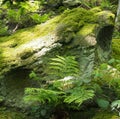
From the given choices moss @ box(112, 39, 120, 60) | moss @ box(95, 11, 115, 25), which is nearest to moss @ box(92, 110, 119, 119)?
moss @ box(112, 39, 120, 60)

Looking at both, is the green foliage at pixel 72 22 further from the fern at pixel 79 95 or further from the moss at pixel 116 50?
the fern at pixel 79 95

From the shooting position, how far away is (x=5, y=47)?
454 cm

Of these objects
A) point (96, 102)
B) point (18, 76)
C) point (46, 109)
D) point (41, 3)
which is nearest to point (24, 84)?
point (18, 76)

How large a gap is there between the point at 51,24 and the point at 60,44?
68cm

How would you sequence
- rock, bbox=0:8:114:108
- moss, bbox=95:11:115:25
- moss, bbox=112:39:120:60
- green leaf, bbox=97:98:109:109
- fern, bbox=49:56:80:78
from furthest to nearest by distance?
1. moss, bbox=112:39:120:60
2. moss, bbox=95:11:115:25
3. rock, bbox=0:8:114:108
4. fern, bbox=49:56:80:78
5. green leaf, bbox=97:98:109:109

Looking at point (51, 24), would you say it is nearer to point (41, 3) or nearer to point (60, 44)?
point (60, 44)

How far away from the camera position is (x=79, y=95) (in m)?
3.10

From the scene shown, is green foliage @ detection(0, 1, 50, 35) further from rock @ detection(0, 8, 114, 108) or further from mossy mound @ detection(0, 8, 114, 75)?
rock @ detection(0, 8, 114, 108)

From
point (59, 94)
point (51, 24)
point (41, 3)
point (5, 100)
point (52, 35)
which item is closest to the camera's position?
point (59, 94)

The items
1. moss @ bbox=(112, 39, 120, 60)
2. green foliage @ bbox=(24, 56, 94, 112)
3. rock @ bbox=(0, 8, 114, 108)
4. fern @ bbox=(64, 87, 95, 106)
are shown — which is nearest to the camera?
fern @ bbox=(64, 87, 95, 106)

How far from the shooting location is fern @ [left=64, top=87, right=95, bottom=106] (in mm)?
2980

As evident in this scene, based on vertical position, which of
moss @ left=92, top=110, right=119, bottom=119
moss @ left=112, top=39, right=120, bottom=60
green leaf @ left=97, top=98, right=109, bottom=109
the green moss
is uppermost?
the green moss

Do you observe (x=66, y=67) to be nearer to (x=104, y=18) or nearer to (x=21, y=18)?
(x=104, y=18)

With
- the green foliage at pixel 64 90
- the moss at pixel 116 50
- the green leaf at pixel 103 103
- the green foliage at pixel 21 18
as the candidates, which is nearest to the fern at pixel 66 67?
the green foliage at pixel 64 90
